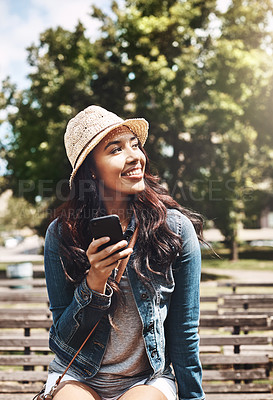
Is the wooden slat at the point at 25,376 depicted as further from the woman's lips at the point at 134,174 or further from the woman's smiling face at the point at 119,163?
the woman's lips at the point at 134,174

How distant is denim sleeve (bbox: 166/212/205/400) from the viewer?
6.64 feet

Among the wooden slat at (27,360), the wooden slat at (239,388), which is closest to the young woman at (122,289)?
the wooden slat at (239,388)

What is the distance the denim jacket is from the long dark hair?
41 millimetres

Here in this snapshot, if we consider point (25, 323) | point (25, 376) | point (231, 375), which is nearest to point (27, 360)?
point (25, 376)

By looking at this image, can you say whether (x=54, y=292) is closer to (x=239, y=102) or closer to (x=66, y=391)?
(x=66, y=391)

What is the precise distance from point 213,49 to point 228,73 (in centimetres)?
163

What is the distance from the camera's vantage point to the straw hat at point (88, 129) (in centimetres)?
208

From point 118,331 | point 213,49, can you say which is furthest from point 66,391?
point 213,49

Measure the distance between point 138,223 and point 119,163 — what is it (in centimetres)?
29

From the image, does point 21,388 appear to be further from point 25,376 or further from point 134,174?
point 134,174

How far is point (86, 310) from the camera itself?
74.9 inches

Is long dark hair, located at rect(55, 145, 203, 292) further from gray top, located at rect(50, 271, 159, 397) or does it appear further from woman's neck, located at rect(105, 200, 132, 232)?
gray top, located at rect(50, 271, 159, 397)

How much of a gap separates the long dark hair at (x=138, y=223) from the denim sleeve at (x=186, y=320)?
0.07 meters

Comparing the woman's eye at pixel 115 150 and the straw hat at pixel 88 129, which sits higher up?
the straw hat at pixel 88 129
